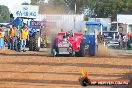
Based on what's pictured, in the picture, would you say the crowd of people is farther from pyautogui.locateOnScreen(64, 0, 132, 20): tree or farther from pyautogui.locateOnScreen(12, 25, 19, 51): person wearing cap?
pyautogui.locateOnScreen(64, 0, 132, 20): tree

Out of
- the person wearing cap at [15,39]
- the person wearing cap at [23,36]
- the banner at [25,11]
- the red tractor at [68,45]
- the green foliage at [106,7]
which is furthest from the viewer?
the green foliage at [106,7]

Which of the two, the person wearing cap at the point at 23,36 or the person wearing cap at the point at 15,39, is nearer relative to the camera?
the person wearing cap at the point at 23,36

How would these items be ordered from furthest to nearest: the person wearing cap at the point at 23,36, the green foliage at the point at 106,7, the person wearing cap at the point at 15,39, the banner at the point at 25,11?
the green foliage at the point at 106,7 < the banner at the point at 25,11 < the person wearing cap at the point at 15,39 < the person wearing cap at the point at 23,36

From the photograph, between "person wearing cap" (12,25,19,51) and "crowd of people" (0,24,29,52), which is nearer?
A: "crowd of people" (0,24,29,52)

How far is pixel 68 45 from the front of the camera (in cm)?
2370

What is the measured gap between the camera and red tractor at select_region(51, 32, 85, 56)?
23.8 m

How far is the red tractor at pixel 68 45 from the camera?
78.1 ft

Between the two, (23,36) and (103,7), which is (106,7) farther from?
(23,36)

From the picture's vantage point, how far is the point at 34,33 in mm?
31500

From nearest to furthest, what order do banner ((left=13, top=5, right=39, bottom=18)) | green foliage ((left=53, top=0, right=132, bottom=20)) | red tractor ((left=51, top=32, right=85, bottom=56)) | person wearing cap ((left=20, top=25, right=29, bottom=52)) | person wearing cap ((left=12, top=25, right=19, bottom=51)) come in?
red tractor ((left=51, top=32, right=85, bottom=56)), person wearing cap ((left=20, top=25, right=29, bottom=52)), person wearing cap ((left=12, top=25, right=19, bottom=51)), banner ((left=13, top=5, right=39, bottom=18)), green foliage ((left=53, top=0, right=132, bottom=20))

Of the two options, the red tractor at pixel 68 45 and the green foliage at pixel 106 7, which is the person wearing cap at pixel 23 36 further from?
the green foliage at pixel 106 7

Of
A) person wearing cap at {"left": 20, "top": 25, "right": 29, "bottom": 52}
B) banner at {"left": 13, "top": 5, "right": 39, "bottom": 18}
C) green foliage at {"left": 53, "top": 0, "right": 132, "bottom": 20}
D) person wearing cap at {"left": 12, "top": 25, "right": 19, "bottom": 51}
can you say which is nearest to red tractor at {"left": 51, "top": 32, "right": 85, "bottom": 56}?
person wearing cap at {"left": 20, "top": 25, "right": 29, "bottom": 52}

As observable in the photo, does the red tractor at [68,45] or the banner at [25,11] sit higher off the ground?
the banner at [25,11]

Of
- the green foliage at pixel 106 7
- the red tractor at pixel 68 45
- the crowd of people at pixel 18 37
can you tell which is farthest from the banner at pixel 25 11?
the green foliage at pixel 106 7
